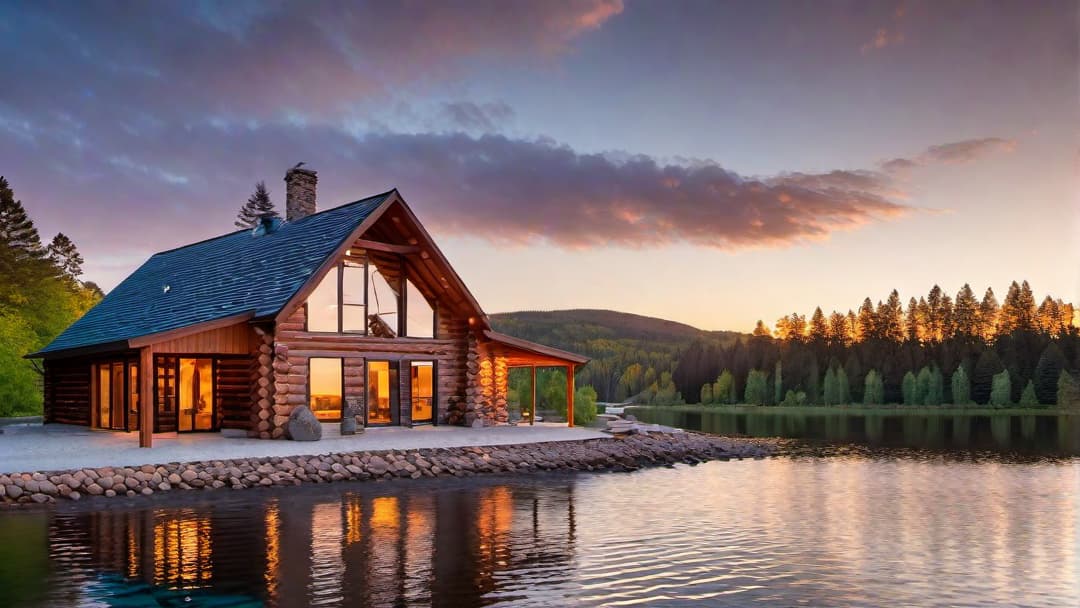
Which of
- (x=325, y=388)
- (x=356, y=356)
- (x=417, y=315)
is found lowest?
(x=325, y=388)

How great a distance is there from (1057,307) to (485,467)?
111956 mm

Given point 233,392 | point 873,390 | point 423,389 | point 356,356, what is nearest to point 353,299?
point 356,356

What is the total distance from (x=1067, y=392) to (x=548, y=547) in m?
96.8

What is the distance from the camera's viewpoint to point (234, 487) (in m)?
18.0

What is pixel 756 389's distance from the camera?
4279 inches

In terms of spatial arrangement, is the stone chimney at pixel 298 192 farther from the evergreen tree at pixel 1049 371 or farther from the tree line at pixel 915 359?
the evergreen tree at pixel 1049 371

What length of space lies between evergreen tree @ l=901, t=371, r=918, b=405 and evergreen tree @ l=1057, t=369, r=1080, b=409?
14158mm

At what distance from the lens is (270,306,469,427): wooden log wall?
2317 cm

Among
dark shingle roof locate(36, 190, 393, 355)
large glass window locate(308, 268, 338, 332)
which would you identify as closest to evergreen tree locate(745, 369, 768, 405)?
dark shingle roof locate(36, 190, 393, 355)

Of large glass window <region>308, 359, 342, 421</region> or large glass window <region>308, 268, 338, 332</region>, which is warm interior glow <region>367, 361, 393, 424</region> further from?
large glass window <region>308, 268, 338, 332</region>

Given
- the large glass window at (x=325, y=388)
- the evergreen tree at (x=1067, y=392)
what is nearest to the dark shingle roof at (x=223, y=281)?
the large glass window at (x=325, y=388)

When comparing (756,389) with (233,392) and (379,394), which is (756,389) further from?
(233,392)

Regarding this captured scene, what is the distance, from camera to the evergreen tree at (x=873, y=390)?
99.4 metres

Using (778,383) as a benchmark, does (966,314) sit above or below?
above
